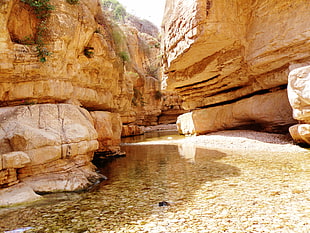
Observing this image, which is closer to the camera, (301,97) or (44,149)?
(44,149)

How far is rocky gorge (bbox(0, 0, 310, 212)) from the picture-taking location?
5359mm

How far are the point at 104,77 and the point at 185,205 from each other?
25.2ft

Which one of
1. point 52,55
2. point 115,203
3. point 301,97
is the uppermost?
point 52,55

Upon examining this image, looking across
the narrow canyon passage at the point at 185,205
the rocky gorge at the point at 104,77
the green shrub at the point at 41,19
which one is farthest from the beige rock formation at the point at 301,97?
the green shrub at the point at 41,19

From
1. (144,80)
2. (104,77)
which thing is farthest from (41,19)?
(144,80)

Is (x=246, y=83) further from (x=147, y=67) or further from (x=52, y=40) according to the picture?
(x=147, y=67)

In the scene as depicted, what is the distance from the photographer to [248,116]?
1217 cm

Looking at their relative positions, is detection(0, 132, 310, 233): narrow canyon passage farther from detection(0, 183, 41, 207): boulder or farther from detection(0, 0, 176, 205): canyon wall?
detection(0, 0, 176, 205): canyon wall

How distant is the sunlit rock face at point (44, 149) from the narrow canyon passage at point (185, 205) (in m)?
0.65

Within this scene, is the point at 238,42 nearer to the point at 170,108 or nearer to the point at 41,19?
the point at 41,19

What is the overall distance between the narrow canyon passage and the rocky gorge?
970 mm

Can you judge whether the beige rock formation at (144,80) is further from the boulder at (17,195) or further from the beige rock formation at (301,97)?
the boulder at (17,195)

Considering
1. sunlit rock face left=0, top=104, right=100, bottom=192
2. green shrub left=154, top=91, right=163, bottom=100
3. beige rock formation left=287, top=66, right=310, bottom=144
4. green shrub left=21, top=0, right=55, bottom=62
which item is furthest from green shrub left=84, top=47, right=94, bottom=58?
green shrub left=154, top=91, right=163, bottom=100

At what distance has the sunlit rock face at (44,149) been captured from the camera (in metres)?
4.82
